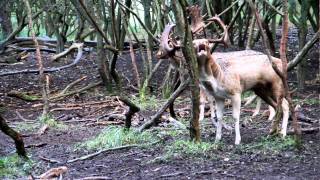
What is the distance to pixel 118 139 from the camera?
25.0ft

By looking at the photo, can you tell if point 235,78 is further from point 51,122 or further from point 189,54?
point 51,122

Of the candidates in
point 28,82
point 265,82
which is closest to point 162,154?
point 265,82

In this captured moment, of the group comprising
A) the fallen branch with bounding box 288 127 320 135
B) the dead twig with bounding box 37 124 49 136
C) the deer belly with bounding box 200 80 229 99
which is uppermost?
the deer belly with bounding box 200 80 229 99

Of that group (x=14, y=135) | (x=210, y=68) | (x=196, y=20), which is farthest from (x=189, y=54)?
(x=14, y=135)

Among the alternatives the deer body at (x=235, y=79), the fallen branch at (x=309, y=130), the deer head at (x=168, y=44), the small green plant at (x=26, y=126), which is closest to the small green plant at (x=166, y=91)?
the small green plant at (x=26, y=126)

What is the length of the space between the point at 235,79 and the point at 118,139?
1.64 meters

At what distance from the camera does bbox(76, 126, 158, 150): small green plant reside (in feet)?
24.8

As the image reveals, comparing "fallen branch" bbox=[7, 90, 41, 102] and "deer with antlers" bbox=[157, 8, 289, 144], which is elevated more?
"deer with antlers" bbox=[157, 8, 289, 144]

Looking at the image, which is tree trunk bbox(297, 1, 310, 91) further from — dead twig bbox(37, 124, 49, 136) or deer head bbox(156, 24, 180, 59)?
dead twig bbox(37, 124, 49, 136)

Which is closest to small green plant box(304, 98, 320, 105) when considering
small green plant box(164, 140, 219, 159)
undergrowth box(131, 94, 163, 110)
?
undergrowth box(131, 94, 163, 110)

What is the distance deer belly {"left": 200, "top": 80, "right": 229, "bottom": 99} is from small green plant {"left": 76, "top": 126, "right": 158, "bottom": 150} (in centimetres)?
94

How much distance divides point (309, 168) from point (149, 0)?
1016 cm

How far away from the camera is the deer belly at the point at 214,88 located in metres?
7.11

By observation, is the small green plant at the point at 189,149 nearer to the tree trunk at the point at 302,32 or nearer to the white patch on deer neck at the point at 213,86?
the white patch on deer neck at the point at 213,86
